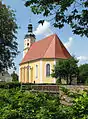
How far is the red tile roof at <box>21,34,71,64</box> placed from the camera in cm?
8944

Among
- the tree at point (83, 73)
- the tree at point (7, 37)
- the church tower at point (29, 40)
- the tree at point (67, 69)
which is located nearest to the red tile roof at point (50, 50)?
the tree at point (83, 73)

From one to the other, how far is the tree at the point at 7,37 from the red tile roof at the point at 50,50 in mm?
44112

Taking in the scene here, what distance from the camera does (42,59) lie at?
8969 cm

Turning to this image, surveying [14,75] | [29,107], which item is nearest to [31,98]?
[29,107]

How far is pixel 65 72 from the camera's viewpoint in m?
74.0

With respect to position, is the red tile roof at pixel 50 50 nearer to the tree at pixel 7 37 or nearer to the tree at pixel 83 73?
the tree at pixel 83 73

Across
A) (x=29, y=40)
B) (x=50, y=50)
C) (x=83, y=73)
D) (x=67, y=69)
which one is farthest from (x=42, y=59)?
(x=29, y=40)

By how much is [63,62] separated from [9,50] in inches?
1244

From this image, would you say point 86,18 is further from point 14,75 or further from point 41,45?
point 14,75

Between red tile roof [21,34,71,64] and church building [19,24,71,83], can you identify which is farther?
red tile roof [21,34,71,64]

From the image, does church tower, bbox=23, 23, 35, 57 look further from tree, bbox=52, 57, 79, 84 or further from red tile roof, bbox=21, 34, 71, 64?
tree, bbox=52, 57, 79, 84

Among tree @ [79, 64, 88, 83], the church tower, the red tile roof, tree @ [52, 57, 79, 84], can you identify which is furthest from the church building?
tree @ [52, 57, 79, 84]

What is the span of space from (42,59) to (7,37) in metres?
46.9

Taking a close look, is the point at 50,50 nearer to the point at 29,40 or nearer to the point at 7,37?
the point at 29,40
